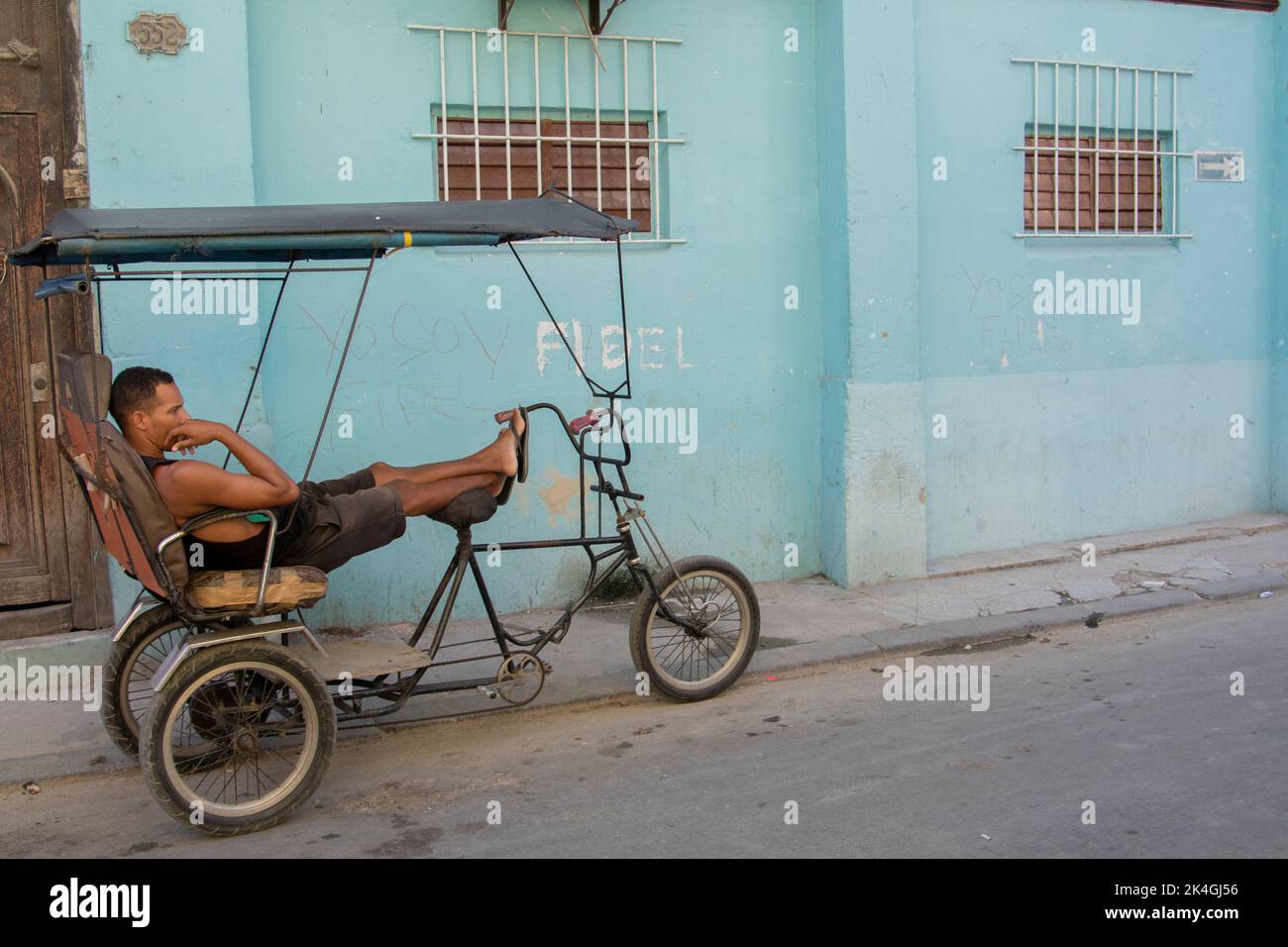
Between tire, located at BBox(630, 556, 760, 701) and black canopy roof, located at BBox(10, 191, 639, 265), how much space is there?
1618mm

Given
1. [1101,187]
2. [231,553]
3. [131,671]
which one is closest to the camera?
[231,553]

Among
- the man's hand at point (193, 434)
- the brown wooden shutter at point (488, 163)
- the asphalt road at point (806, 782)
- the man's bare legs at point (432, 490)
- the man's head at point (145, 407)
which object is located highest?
the brown wooden shutter at point (488, 163)

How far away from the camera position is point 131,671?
498 centimetres

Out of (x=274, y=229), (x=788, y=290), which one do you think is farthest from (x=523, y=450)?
(x=788, y=290)

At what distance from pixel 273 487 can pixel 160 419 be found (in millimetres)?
521

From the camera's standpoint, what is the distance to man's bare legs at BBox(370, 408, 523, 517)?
5102 mm

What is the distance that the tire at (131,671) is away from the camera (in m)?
4.91

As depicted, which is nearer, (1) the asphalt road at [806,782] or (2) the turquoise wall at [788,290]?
(1) the asphalt road at [806,782]

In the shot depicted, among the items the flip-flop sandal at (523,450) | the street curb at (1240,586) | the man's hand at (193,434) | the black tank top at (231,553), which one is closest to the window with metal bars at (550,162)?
the flip-flop sandal at (523,450)

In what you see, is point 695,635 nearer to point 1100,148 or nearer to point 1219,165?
point 1100,148

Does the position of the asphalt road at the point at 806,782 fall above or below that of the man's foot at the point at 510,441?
below

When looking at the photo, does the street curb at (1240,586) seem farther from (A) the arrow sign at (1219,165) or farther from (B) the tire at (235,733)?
(B) the tire at (235,733)

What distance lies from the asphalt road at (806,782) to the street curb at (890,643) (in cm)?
8

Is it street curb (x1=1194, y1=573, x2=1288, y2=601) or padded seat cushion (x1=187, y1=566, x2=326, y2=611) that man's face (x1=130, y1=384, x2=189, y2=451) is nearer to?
padded seat cushion (x1=187, y1=566, x2=326, y2=611)
